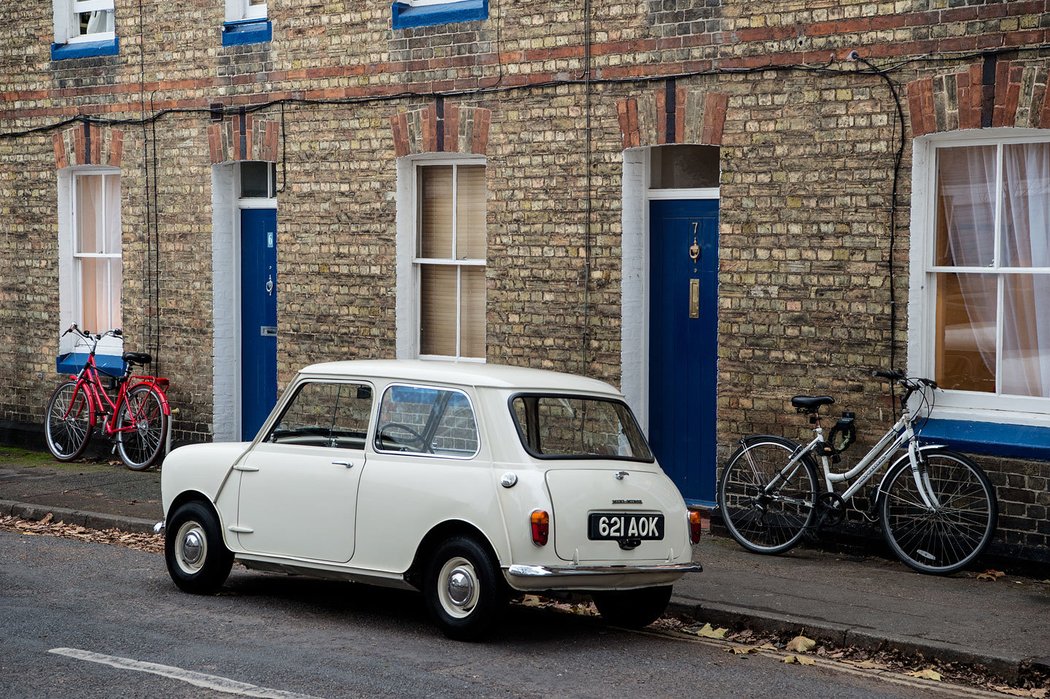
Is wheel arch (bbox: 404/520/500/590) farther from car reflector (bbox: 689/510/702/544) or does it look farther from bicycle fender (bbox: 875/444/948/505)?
bicycle fender (bbox: 875/444/948/505)

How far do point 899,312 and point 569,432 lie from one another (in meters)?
3.53

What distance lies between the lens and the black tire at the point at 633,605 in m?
8.92

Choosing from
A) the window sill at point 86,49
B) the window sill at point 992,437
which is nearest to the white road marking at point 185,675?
the window sill at point 992,437

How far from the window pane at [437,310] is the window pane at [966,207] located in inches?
191

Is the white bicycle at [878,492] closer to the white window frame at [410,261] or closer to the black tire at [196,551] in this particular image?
the white window frame at [410,261]

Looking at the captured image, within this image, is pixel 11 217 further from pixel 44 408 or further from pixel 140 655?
pixel 140 655

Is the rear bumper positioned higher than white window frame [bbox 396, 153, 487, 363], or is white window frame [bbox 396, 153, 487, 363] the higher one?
white window frame [bbox 396, 153, 487, 363]

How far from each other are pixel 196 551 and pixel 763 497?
430 cm

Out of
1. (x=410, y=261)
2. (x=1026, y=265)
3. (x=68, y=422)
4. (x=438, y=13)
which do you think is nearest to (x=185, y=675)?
(x=1026, y=265)

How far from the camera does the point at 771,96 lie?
38.1 feet

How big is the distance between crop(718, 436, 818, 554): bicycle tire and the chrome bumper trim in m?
2.81

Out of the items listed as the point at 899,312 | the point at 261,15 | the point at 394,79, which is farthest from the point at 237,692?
the point at 261,15

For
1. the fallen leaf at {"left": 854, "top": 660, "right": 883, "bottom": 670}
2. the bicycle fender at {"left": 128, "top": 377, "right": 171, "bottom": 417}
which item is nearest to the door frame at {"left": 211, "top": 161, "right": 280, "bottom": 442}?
the bicycle fender at {"left": 128, "top": 377, "right": 171, "bottom": 417}

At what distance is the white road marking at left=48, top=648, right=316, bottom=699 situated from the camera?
7129 millimetres
